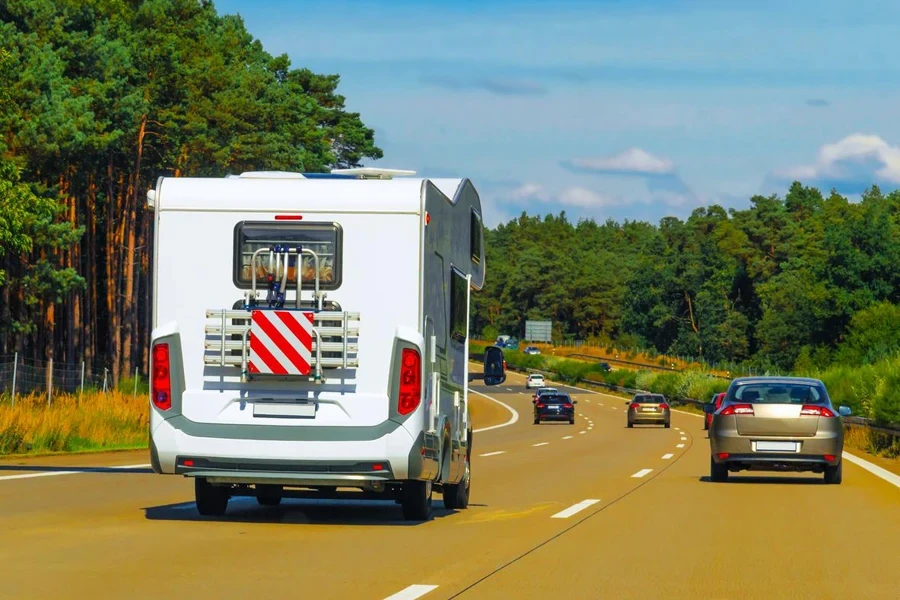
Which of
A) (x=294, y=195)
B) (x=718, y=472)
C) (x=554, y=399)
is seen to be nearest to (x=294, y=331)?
(x=294, y=195)

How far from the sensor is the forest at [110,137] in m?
48.0

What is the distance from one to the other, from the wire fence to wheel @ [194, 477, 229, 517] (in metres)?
16.5

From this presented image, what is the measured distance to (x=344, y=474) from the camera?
12055 mm

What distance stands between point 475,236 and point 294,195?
131 inches

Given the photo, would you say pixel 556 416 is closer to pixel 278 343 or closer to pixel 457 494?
pixel 457 494

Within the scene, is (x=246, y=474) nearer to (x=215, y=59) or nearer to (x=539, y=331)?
(x=215, y=59)

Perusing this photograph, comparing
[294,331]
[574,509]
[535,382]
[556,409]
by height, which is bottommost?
[535,382]

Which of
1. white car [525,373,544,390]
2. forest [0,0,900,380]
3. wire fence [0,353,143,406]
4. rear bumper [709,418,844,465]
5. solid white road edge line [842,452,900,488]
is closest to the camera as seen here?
rear bumper [709,418,844,465]

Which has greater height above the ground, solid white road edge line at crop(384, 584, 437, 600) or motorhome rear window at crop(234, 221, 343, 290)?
motorhome rear window at crop(234, 221, 343, 290)

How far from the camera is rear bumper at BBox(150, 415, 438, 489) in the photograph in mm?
12031

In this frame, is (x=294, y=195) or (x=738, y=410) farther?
(x=738, y=410)

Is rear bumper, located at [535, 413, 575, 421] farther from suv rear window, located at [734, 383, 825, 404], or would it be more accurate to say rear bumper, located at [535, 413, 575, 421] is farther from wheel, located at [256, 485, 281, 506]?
wheel, located at [256, 485, 281, 506]

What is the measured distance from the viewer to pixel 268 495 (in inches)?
589

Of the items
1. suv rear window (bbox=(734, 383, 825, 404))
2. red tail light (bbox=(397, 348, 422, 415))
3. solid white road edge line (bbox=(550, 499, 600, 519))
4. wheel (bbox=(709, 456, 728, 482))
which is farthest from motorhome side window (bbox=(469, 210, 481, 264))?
wheel (bbox=(709, 456, 728, 482))
